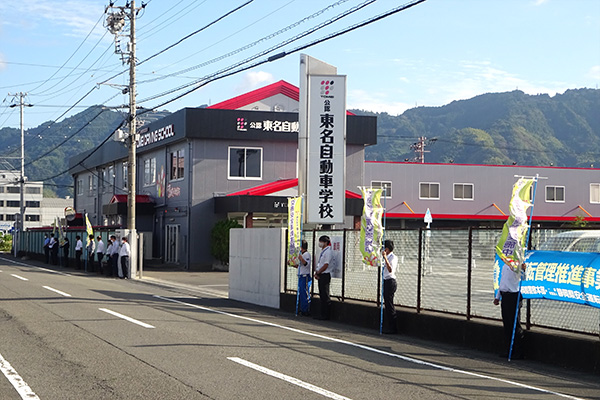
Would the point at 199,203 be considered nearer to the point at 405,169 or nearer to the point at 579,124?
the point at 405,169

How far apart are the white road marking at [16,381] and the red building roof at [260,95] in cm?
3179

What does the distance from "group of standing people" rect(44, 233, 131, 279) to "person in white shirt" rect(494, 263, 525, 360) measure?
2295 cm

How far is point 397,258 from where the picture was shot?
15.7m

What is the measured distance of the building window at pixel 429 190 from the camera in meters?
58.3

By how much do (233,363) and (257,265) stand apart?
1128 centimetres

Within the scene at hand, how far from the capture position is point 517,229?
1180 cm

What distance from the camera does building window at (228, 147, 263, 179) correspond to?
40.8 metres

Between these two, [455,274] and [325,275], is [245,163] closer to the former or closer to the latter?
[325,275]

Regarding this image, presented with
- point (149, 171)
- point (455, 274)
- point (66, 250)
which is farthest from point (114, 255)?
point (455, 274)

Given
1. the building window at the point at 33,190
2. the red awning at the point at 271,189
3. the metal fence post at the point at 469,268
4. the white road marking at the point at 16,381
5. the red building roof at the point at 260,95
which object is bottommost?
the white road marking at the point at 16,381

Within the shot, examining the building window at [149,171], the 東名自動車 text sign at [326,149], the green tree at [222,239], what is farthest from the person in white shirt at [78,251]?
the 東名自動車 text sign at [326,149]

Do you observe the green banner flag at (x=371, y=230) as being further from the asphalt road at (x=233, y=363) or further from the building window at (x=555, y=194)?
the building window at (x=555, y=194)

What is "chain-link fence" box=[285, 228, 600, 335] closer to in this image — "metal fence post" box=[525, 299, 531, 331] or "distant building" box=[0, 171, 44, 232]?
"metal fence post" box=[525, 299, 531, 331]

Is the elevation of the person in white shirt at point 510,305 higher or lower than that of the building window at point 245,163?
lower
